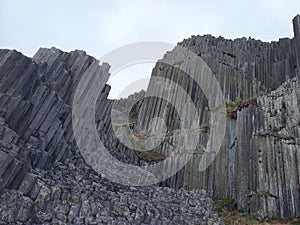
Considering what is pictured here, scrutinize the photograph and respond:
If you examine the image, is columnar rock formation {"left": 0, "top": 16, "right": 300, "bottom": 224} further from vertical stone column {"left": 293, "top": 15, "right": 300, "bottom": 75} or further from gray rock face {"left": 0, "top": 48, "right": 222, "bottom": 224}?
vertical stone column {"left": 293, "top": 15, "right": 300, "bottom": 75}

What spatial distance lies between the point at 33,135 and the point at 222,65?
31.0 metres

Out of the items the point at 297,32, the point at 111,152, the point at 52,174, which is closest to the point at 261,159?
the point at 111,152

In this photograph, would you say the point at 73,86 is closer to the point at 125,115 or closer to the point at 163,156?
the point at 163,156

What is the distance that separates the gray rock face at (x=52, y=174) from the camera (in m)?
13.0

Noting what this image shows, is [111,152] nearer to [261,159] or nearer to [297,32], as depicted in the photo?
[261,159]

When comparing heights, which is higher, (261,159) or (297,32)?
(297,32)

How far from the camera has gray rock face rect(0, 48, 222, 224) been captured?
13.0 metres

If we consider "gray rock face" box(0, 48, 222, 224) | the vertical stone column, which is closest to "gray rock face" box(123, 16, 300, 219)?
the vertical stone column

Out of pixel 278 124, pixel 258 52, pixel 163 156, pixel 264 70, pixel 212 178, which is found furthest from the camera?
pixel 258 52

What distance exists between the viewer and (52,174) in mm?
15789

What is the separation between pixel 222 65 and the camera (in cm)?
4212

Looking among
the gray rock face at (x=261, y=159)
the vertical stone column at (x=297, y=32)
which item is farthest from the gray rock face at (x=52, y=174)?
the vertical stone column at (x=297, y=32)

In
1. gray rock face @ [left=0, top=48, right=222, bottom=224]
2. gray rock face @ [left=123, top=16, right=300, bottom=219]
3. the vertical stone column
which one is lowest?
gray rock face @ [left=0, top=48, right=222, bottom=224]

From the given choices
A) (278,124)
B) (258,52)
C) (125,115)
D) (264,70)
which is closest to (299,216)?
(278,124)
